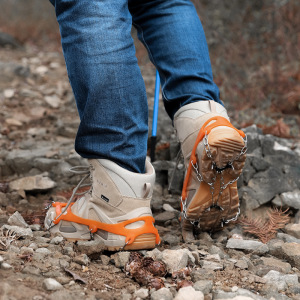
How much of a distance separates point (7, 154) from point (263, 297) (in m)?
2.11

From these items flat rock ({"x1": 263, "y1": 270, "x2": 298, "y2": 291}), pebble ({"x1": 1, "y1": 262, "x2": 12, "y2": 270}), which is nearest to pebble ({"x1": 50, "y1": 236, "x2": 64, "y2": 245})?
pebble ({"x1": 1, "y1": 262, "x2": 12, "y2": 270})

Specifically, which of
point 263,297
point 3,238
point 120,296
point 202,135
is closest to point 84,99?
point 202,135

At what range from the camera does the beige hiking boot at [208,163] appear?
69.7 inches

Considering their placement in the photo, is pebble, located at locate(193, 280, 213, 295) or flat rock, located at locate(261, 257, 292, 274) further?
flat rock, located at locate(261, 257, 292, 274)

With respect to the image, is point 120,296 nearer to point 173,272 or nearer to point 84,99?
point 173,272

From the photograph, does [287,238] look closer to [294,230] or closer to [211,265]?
[294,230]

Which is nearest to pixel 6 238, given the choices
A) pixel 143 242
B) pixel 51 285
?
pixel 51 285

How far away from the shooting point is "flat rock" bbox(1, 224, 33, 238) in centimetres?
183

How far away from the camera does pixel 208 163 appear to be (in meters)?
1.81

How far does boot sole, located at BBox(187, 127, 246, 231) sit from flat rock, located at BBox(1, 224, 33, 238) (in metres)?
0.68

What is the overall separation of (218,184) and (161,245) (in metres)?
0.38

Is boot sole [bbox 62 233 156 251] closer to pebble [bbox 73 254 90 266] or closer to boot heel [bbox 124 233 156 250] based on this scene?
boot heel [bbox 124 233 156 250]

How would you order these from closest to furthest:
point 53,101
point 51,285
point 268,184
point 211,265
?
point 51,285, point 211,265, point 268,184, point 53,101

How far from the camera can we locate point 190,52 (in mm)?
2090
